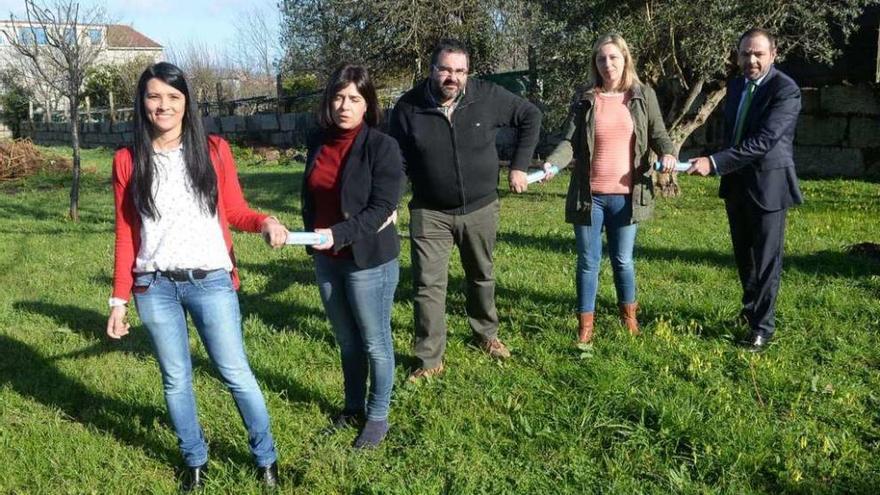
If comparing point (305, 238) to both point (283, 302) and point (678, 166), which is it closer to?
point (678, 166)

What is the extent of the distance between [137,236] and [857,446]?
317 centimetres

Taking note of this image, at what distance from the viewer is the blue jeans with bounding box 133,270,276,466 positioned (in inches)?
113

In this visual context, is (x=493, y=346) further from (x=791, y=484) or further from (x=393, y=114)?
(x=791, y=484)

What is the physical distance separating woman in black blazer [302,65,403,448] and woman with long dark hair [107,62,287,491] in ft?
1.19

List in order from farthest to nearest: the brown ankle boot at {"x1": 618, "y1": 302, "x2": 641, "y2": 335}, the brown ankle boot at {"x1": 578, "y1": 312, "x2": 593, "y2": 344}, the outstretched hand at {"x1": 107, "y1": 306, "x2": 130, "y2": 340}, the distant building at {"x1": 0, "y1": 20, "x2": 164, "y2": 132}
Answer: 1. the distant building at {"x1": 0, "y1": 20, "x2": 164, "y2": 132}
2. the brown ankle boot at {"x1": 618, "y1": 302, "x2": 641, "y2": 335}
3. the brown ankle boot at {"x1": 578, "y1": 312, "x2": 593, "y2": 344}
4. the outstretched hand at {"x1": 107, "y1": 306, "x2": 130, "y2": 340}

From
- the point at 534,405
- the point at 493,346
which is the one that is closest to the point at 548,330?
the point at 493,346

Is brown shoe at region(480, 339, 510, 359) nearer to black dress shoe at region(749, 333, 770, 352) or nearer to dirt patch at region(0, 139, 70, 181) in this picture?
black dress shoe at region(749, 333, 770, 352)

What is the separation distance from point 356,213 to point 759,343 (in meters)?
2.71

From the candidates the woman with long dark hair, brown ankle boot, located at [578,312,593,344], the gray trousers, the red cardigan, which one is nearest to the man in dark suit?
brown ankle boot, located at [578,312,593,344]

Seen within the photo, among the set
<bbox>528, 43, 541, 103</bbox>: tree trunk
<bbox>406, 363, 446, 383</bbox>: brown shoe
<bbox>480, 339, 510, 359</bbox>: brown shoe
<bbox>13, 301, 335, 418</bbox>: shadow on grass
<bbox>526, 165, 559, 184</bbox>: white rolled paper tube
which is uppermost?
<bbox>528, 43, 541, 103</bbox>: tree trunk

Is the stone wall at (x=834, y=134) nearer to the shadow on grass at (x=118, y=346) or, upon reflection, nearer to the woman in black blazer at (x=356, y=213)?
the shadow on grass at (x=118, y=346)

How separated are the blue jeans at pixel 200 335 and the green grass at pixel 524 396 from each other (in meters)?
0.32

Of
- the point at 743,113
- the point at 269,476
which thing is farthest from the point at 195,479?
the point at 743,113

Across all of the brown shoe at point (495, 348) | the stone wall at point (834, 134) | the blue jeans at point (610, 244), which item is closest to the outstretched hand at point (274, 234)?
the brown shoe at point (495, 348)
